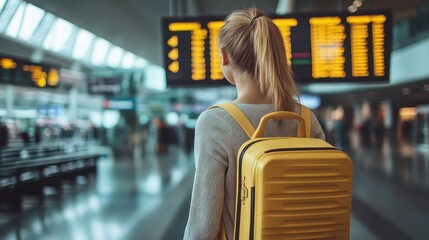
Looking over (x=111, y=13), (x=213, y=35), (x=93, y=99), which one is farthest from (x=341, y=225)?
(x=93, y=99)

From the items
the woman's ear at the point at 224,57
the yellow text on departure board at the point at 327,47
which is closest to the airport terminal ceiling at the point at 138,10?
the yellow text on departure board at the point at 327,47

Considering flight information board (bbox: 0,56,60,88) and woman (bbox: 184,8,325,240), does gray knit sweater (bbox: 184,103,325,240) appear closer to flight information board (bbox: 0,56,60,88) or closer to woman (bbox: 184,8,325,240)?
woman (bbox: 184,8,325,240)

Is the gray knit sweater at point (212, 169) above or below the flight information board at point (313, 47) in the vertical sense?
below

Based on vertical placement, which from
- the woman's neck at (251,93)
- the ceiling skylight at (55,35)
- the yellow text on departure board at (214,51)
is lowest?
the woman's neck at (251,93)

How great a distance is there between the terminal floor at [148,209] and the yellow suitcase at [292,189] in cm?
495

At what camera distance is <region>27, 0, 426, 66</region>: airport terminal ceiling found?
19.4ft

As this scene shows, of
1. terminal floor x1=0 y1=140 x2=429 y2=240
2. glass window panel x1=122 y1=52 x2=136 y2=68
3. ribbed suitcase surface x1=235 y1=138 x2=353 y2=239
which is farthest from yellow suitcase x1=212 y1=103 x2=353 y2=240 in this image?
glass window panel x1=122 y1=52 x2=136 y2=68

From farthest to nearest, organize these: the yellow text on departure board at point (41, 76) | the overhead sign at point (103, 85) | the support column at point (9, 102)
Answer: the support column at point (9, 102) → the overhead sign at point (103, 85) → the yellow text on departure board at point (41, 76)

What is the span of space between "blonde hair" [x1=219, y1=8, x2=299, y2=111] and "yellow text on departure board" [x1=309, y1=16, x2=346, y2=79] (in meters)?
3.61

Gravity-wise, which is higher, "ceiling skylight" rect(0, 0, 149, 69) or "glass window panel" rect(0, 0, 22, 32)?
"ceiling skylight" rect(0, 0, 149, 69)

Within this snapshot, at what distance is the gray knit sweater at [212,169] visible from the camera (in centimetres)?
128

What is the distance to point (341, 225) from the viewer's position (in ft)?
4.03

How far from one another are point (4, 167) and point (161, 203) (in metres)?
3.55

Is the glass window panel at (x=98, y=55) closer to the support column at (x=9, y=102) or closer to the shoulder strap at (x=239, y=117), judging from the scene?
the support column at (x=9, y=102)
